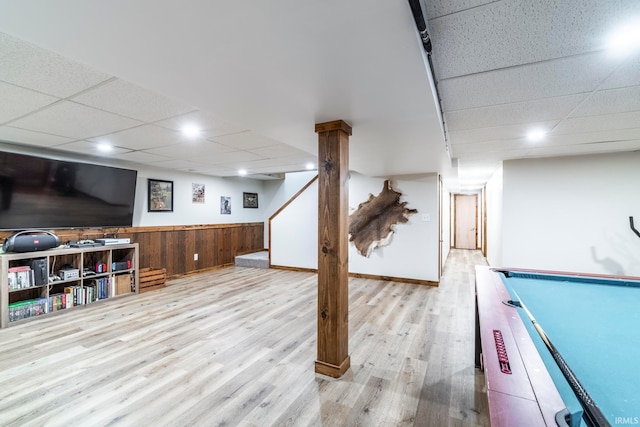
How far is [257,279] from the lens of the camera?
17.4 feet

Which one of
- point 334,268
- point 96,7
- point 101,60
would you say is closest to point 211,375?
point 334,268

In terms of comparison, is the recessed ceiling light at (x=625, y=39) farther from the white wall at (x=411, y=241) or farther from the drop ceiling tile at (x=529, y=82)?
the white wall at (x=411, y=241)

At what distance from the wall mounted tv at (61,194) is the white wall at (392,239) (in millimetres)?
3053

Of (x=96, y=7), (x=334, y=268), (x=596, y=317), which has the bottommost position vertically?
(x=596, y=317)

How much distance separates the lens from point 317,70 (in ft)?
4.57

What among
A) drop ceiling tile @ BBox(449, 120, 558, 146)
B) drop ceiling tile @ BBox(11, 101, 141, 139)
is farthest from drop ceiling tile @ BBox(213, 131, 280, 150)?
drop ceiling tile @ BBox(449, 120, 558, 146)

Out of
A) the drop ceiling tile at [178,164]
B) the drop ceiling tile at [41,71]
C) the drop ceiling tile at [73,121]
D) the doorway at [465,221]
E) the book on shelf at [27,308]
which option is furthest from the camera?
the doorway at [465,221]

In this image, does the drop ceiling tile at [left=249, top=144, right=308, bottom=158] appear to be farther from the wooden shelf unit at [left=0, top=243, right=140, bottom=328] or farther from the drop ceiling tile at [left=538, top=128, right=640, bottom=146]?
the drop ceiling tile at [left=538, top=128, right=640, bottom=146]

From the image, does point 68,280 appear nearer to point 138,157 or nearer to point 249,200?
point 138,157

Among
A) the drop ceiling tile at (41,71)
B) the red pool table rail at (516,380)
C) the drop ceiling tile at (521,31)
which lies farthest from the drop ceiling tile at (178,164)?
the red pool table rail at (516,380)

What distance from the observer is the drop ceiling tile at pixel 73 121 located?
91.3 inches

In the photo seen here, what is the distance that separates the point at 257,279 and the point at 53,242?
9.68 ft

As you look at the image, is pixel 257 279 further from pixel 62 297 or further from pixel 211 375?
pixel 211 375

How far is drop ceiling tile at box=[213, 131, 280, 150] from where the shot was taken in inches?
121
